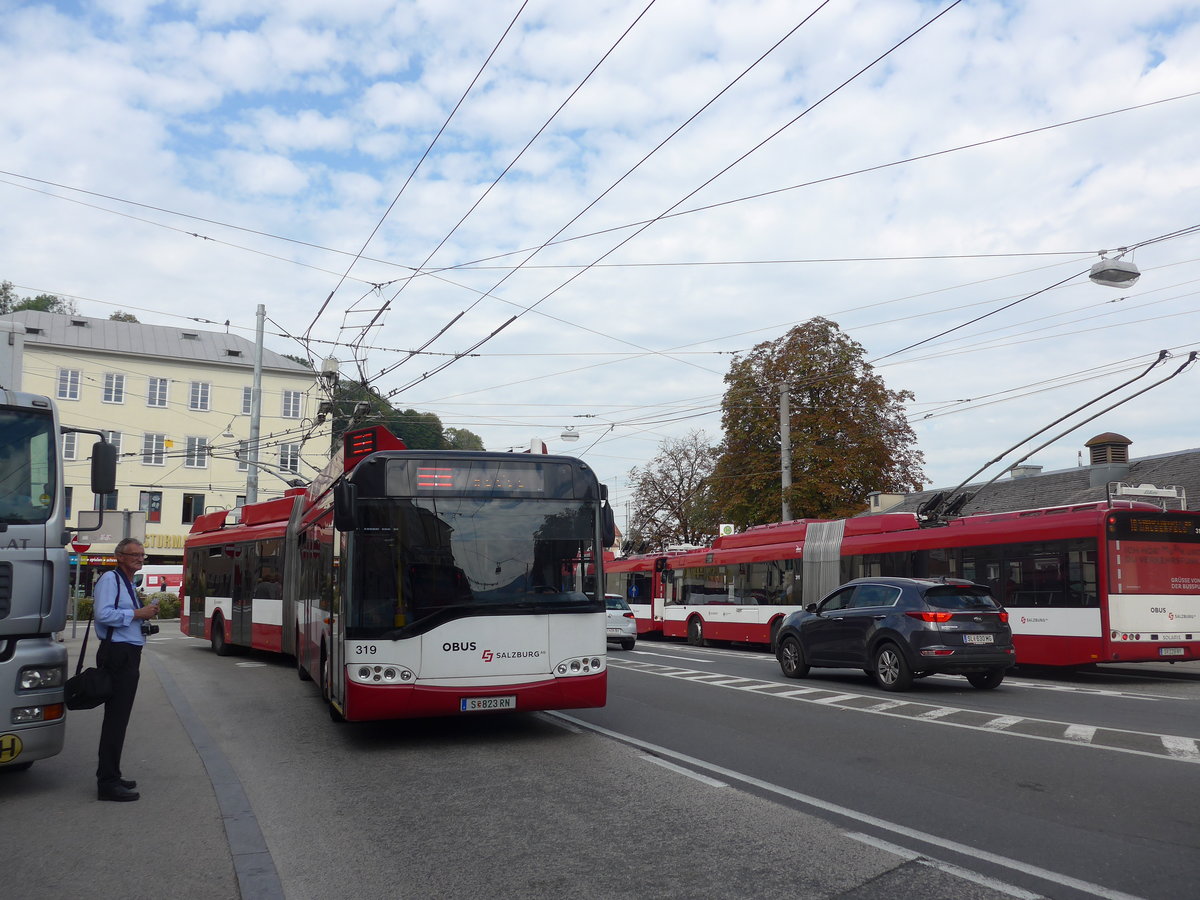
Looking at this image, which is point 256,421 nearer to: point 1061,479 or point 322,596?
point 322,596

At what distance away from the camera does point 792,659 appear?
1761 centimetres

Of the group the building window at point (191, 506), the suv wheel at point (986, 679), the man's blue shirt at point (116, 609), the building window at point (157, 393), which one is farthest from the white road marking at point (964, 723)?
the building window at point (157, 393)

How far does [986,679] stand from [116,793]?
484 inches

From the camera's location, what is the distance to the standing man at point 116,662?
7691mm

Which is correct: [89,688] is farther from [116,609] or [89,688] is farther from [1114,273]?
[1114,273]

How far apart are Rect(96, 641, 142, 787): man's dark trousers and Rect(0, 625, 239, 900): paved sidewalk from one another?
9.3 inches

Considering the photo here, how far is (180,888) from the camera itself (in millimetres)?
5547

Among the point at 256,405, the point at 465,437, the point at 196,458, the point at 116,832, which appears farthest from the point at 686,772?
the point at 465,437

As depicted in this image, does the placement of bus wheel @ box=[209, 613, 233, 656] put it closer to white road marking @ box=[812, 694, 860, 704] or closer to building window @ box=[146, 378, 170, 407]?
white road marking @ box=[812, 694, 860, 704]

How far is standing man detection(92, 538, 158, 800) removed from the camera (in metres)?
7.69

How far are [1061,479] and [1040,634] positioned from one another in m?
20.2

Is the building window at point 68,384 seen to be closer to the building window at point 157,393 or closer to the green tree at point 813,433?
the building window at point 157,393

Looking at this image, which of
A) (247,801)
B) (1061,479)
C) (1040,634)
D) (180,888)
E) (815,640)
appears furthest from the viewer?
(1061,479)

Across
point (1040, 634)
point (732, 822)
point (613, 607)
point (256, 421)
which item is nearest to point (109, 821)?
point (732, 822)
